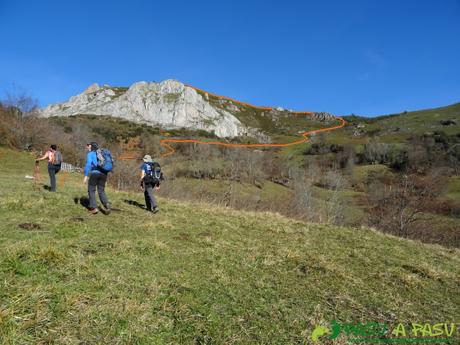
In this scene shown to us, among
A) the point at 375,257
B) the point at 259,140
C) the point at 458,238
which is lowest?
A: the point at 458,238

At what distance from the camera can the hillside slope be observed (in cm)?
403

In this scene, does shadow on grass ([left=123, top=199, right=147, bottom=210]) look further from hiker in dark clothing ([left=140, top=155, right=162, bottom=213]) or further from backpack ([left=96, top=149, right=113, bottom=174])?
backpack ([left=96, top=149, right=113, bottom=174])

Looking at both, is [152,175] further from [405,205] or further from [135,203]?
[405,205]

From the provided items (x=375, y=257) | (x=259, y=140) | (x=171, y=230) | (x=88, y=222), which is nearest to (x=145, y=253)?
(x=171, y=230)

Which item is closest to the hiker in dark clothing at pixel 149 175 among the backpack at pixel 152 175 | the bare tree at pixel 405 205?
the backpack at pixel 152 175

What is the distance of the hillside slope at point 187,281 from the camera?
13.2 ft

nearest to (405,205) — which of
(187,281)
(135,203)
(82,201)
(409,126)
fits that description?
(135,203)

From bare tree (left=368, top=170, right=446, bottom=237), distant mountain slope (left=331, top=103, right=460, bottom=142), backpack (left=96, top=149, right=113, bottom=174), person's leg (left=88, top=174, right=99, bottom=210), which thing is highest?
distant mountain slope (left=331, top=103, right=460, bottom=142)

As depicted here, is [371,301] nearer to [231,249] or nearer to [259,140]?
[231,249]

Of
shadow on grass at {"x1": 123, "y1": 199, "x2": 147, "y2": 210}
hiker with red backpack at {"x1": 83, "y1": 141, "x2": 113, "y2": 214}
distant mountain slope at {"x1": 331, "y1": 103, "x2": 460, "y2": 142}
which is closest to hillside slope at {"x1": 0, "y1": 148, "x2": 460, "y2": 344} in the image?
hiker with red backpack at {"x1": 83, "y1": 141, "x2": 113, "y2": 214}

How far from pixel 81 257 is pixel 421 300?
23.0 feet

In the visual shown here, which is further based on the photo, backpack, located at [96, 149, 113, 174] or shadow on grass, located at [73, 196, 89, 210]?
shadow on grass, located at [73, 196, 89, 210]

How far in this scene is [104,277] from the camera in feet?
17.1

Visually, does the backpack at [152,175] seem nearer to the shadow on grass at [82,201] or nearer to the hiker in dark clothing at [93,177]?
the hiker in dark clothing at [93,177]
